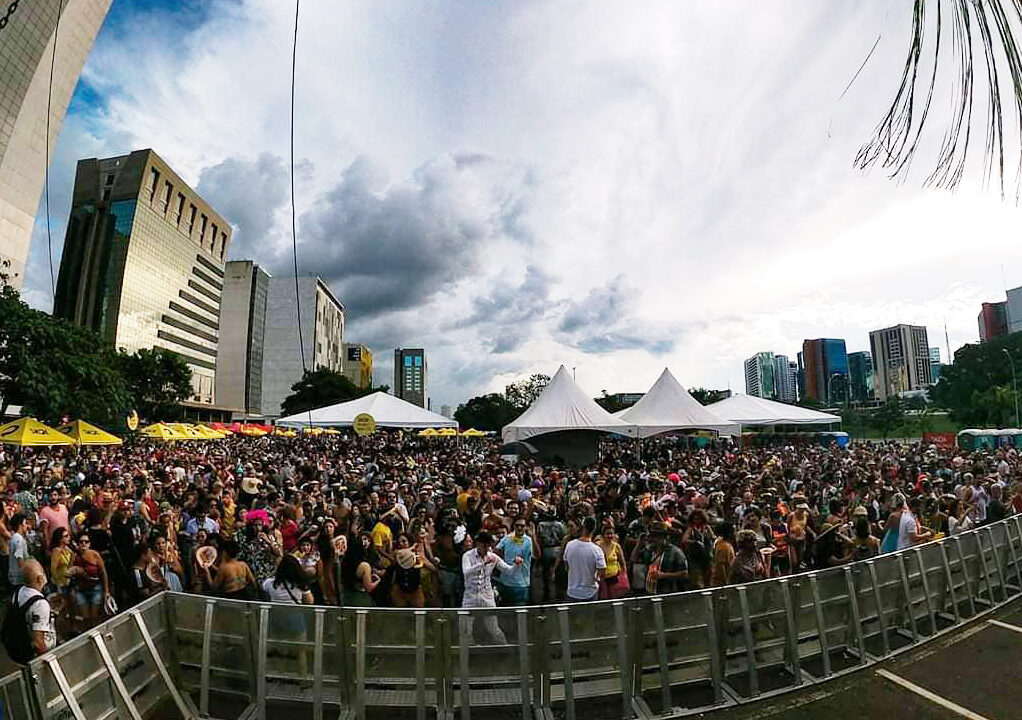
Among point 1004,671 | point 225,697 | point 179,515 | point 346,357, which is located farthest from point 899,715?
point 346,357

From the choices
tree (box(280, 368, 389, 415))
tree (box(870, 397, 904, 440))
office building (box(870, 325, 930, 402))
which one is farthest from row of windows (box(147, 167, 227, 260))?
office building (box(870, 325, 930, 402))

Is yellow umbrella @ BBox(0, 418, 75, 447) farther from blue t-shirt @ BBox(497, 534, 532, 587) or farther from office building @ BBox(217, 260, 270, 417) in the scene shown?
office building @ BBox(217, 260, 270, 417)

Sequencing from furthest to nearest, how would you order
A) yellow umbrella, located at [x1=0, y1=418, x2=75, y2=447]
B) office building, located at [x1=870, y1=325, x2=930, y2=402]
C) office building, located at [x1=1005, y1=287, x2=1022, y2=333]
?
1. office building, located at [x1=870, y1=325, x2=930, y2=402]
2. office building, located at [x1=1005, y1=287, x2=1022, y2=333]
3. yellow umbrella, located at [x1=0, y1=418, x2=75, y2=447]

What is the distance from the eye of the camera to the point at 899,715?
16.1 ft

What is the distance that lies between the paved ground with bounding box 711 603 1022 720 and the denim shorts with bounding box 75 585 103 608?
6781 mm

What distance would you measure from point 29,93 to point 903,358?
551 ft

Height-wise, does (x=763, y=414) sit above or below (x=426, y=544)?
above

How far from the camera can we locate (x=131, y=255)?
8431 cm

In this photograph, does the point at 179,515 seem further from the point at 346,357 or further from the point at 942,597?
the point at 346,357

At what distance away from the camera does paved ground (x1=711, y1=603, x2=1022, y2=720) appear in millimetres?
4973

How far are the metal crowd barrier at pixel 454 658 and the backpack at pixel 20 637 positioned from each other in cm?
75

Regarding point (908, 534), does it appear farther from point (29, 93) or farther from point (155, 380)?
point (155, 380)

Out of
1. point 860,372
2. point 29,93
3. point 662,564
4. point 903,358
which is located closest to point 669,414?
point 662,564

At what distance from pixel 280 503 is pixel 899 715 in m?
9.43
